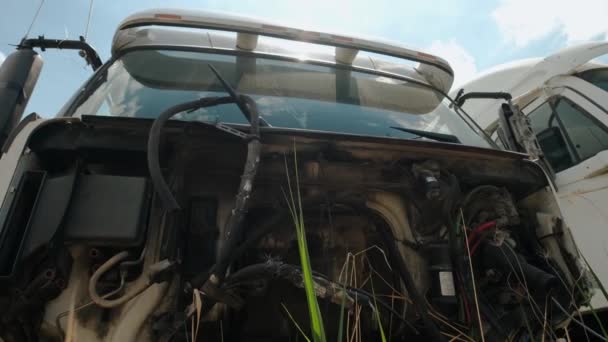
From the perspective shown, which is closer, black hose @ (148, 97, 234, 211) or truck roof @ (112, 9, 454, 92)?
black hose @ (148, 97, 234, 211)

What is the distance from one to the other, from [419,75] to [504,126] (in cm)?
67

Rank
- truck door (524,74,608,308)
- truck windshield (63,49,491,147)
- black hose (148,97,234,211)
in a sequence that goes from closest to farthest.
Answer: black hose (148,97,234,211) < truck windshield (63,49,491,147) < truck door (524,74,608,308)

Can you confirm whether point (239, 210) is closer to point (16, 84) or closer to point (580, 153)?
point (16, 84)

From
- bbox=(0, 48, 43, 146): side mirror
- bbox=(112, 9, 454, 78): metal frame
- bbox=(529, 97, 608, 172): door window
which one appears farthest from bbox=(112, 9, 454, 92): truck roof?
bbox=(529, 97, 608, 172): door window

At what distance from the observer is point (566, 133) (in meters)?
3.41

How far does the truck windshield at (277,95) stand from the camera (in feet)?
5.85

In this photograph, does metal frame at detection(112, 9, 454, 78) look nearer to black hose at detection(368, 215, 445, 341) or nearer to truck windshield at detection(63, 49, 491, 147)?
truck windshield at detection(63, 49, 491, 147)

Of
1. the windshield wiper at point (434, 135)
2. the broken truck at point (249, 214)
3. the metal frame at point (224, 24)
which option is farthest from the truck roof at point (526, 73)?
the metal frame at point (224, 24)

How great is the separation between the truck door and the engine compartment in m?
1.37

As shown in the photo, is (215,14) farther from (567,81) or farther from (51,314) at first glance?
(567,81)

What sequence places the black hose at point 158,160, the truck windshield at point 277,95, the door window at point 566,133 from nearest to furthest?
the black hose at point 158,160, the truck windshield at point 277,95, the door window at point 566,133

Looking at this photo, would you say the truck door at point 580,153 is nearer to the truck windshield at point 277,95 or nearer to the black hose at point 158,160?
the truck windshield at point 277,95

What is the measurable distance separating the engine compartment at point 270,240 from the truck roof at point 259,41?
77cm

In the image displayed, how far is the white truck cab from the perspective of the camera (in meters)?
2.79
